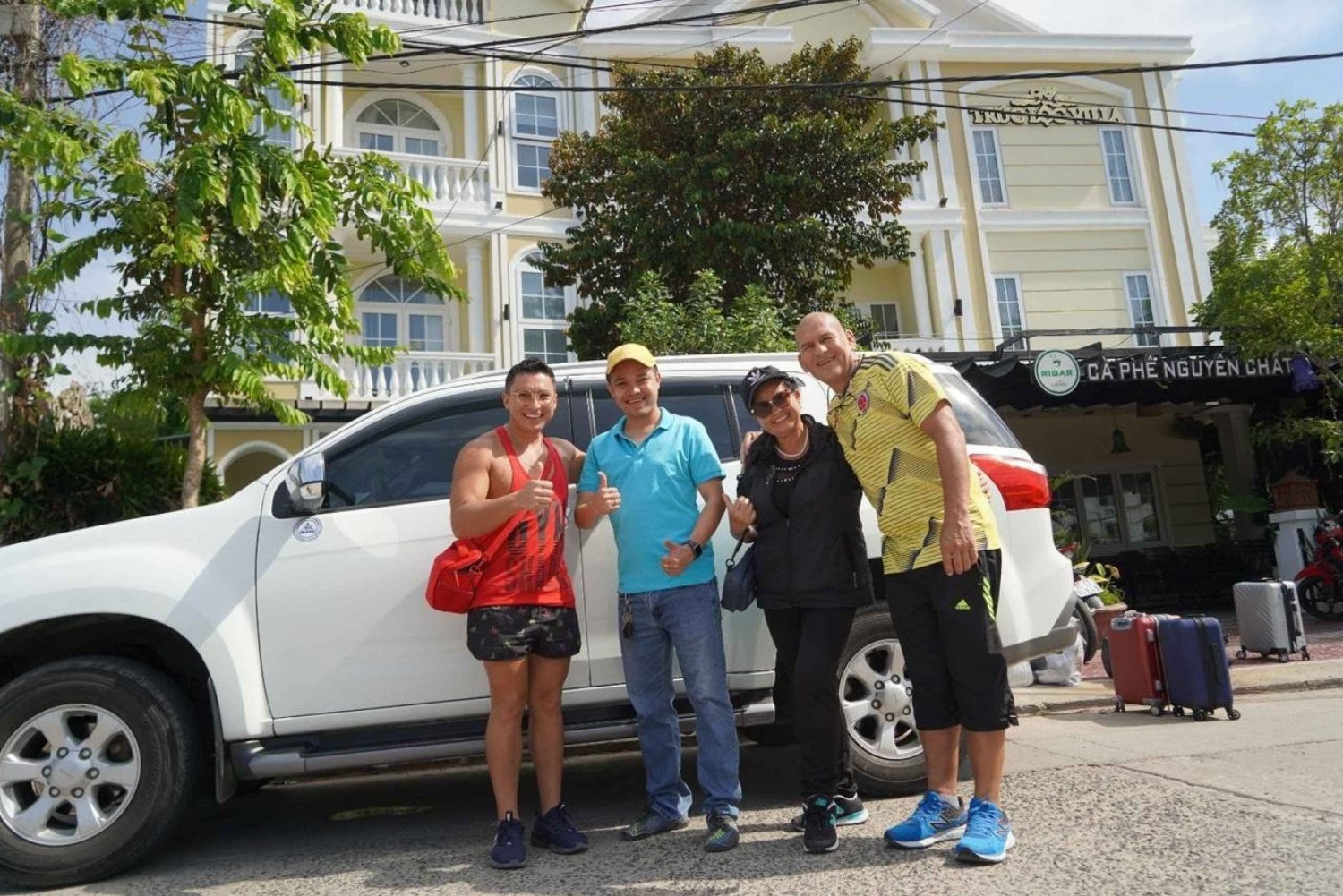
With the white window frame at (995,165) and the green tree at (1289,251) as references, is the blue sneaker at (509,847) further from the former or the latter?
the white window frame at (995,165)

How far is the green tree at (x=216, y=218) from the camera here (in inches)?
241

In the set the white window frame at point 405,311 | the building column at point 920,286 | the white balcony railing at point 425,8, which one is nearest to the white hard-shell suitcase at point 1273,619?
the building column at point 920,286

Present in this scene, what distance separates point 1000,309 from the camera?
671 inches

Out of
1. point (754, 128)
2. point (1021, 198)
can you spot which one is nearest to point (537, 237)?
point (754, 128)

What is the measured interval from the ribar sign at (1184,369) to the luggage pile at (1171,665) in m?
5.73

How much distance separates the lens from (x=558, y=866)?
11.0 feet

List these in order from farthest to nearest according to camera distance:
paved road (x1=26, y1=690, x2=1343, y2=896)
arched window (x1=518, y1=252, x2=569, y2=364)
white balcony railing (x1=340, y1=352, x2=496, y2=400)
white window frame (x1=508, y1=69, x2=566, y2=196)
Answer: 1. white window frame (x1=508, y1=69, x2=566, y2=196)
2. arched window (x1=518, y1=252, x2=569, y2=364)
3. white balcony railing (x1=340, y1=352, x2=496, y2=400)
4. paved road (x1=26, y1=690, x2=1343, y2=896)

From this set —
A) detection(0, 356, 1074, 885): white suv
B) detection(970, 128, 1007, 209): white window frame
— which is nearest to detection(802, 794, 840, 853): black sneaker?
detection(0, 356, 1074, 885): white suv

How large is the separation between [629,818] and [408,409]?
198cm

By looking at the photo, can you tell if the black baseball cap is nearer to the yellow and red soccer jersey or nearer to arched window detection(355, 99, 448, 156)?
the yellow and red soccer jersey

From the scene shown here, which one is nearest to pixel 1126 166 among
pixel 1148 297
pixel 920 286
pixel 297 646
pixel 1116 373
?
pixel 1148 297

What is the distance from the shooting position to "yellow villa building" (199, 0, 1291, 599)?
49.3ft

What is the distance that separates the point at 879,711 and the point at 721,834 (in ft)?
3.08

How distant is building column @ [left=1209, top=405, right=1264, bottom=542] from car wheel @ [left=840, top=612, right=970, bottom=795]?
1390 cm
